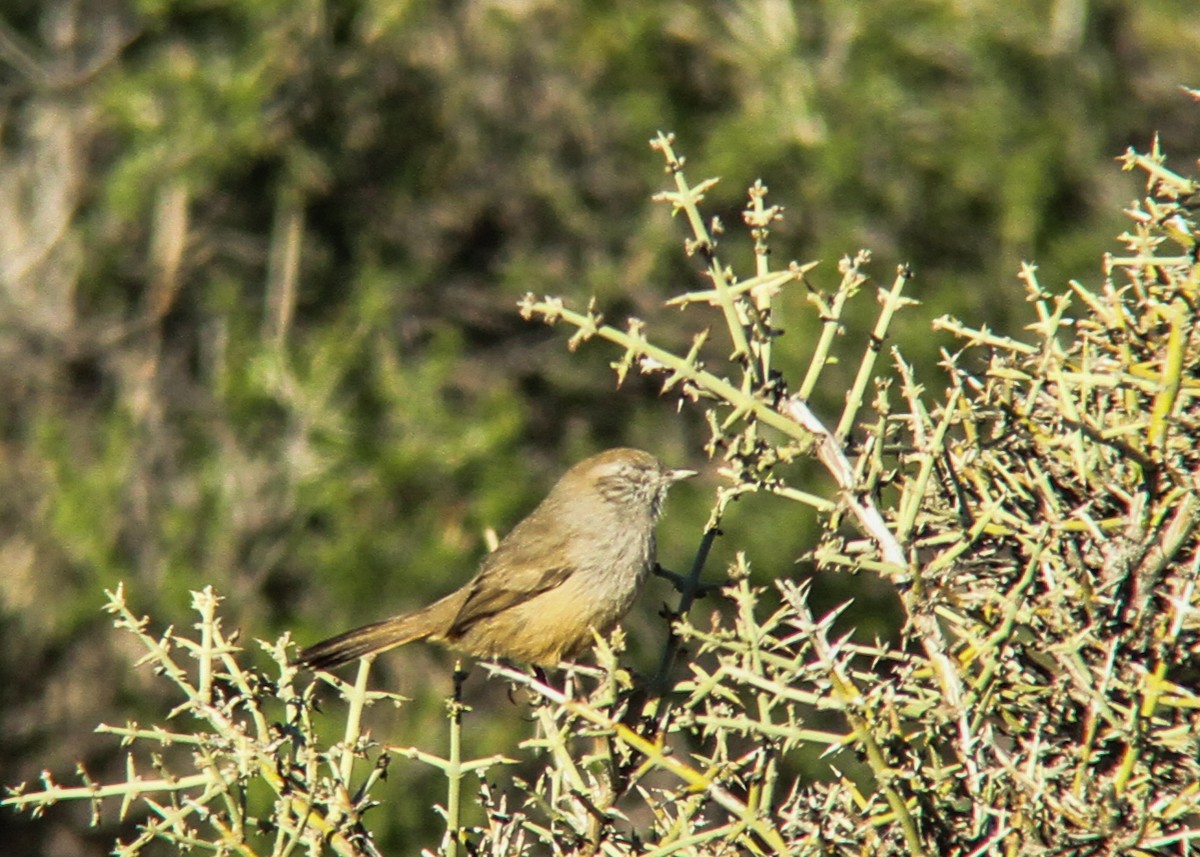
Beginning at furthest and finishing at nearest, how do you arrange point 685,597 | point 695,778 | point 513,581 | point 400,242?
point 400,242 < point 513,581 < point 685,597 < point 695,778

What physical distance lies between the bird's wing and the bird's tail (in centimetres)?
7

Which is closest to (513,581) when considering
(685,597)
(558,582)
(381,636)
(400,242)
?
(558,582)

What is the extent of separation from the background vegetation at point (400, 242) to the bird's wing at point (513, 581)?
6.95ft

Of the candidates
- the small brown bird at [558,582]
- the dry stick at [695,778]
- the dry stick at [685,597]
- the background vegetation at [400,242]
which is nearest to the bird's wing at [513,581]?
the small brown bird at [558,582]

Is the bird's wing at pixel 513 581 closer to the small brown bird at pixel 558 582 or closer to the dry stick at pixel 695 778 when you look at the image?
the small brown bird at pixel 558 582

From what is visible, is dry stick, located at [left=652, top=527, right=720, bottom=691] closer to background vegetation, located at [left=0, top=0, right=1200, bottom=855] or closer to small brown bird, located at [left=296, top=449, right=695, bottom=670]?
small brown bird, located at [left=296, top=449, right=695, bottom=670]

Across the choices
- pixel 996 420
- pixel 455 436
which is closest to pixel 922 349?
pixel 455 436

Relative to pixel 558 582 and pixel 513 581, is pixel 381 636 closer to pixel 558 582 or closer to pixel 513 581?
pixel 513 581

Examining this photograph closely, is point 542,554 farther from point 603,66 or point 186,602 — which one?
point 603,66

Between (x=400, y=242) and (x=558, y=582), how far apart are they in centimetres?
389

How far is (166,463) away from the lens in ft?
26.4

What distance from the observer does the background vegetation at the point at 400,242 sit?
7.73 meters

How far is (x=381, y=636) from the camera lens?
5.18m

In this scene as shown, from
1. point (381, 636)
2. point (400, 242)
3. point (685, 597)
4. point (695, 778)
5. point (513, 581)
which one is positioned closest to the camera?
point (695, 778)
